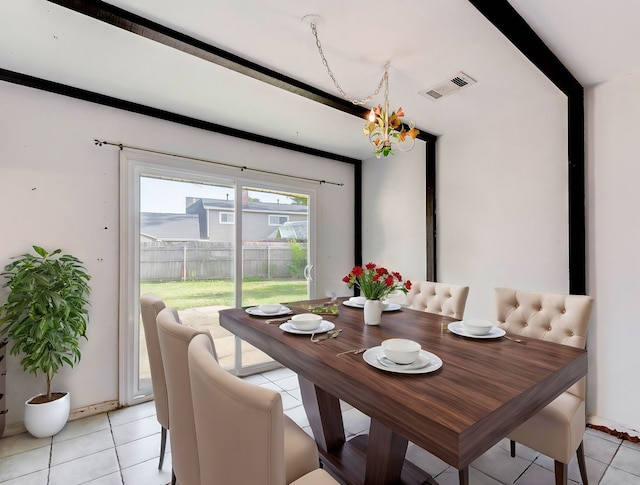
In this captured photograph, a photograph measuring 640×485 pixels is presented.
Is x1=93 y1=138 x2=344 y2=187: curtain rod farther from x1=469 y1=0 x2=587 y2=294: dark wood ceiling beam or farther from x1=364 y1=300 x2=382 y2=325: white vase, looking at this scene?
x1=469 y1=0 x2=587 y2=294: dark wood ceiling beam

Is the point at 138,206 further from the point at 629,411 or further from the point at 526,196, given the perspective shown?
the point at 629,411

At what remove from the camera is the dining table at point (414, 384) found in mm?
848

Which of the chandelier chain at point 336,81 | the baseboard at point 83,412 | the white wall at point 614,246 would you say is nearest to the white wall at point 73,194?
the baseboard at point 83,412

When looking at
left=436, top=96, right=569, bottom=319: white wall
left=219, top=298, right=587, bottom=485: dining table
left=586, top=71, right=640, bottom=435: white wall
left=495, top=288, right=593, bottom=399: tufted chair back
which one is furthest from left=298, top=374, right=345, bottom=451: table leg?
left=586, top=71, right=640, bottom=435: white wall

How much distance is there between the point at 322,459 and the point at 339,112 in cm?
260

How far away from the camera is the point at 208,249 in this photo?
10.3 feet

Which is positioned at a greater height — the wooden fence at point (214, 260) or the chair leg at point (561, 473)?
the wooden fence at point (214, 260)

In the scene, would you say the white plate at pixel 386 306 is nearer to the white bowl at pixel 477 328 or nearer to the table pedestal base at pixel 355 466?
the white bowl at pixel 477 328

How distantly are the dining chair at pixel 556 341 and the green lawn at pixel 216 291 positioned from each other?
2183 mm

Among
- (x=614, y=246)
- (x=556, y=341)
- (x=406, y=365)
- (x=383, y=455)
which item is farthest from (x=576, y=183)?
(x=383, y=455)

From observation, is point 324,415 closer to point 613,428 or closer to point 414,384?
point 414,384

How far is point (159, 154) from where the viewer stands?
278 centimetres

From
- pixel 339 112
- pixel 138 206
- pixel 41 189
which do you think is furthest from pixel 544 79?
pixel 41 189

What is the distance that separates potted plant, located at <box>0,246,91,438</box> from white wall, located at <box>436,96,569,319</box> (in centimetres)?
314
